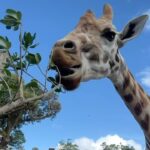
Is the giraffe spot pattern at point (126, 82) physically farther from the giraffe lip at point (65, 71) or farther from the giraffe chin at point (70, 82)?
the giraffe lip at point (65, 71)

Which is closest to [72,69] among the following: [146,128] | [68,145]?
[146,128]

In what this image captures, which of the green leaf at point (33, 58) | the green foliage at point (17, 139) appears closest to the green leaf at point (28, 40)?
the green leaf at point (33, 58)

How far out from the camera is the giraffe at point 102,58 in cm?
586

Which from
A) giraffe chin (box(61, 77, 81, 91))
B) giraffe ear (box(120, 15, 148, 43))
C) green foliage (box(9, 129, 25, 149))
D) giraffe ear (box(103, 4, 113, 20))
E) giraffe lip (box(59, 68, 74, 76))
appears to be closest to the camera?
giraffe lip (box(59, 68, 74, 76))

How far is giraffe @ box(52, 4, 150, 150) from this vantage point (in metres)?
5.86

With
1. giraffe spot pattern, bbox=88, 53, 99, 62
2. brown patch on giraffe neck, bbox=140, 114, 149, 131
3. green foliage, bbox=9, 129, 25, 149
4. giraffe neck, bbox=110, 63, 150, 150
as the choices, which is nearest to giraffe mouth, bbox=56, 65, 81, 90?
giraffe spot pattern, bbox=88, 53, 99, 62

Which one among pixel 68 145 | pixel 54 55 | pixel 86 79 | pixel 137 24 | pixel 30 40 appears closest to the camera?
pixel 30 40

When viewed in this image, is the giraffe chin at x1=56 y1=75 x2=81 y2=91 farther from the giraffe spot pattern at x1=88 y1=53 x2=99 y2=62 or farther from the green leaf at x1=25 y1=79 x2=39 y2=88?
the green leaf at x1=25 y1=79 x2=39 y2=88

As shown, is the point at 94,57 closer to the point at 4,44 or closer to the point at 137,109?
the point at 137,109

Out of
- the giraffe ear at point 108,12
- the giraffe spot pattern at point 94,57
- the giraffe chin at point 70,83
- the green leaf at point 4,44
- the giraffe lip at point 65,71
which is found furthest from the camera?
the giraffe ear at point 108,12

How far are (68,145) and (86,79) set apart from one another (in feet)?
128

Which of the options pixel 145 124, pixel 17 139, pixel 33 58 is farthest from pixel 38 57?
pixel 17 139

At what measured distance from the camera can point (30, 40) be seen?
4.89 metres

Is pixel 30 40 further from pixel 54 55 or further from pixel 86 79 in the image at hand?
pixel 86 79
